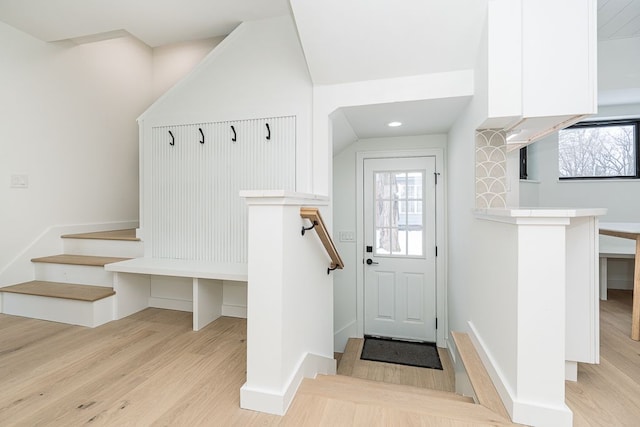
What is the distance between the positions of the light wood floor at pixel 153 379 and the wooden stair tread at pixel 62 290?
221 mm

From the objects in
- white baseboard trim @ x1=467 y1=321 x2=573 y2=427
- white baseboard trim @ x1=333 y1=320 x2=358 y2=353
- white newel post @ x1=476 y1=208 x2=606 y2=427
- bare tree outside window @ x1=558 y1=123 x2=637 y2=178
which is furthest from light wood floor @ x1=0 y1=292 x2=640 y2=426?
bare tree outside window @ x1=558 y1=123 x2=637 y2=178

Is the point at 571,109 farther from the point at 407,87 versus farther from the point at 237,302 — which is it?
the point at 237,302

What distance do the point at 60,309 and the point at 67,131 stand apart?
5.53ft

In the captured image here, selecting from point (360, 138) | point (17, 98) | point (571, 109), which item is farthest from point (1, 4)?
point (571, 109)

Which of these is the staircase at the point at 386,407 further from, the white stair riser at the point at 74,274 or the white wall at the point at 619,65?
the white wall at the point at 619,65

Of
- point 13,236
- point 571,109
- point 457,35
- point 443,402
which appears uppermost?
point 457,35

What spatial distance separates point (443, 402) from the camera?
1.48 metres

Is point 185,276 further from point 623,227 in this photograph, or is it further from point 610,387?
point 623,227

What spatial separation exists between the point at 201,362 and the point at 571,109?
2.52 meters

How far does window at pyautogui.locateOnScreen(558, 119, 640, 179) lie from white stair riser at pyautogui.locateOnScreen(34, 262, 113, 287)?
202 inches

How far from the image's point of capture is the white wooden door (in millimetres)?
3365

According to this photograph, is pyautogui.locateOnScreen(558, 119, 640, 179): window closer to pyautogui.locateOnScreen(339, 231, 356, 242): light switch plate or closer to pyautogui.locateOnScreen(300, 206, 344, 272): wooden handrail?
pyautogui.locateOnScreen(339, 231, 356, 242): light switch plate

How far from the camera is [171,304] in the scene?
2781 mm

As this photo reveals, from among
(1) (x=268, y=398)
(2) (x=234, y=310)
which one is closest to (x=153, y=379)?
(1) (x=268, y=398)
